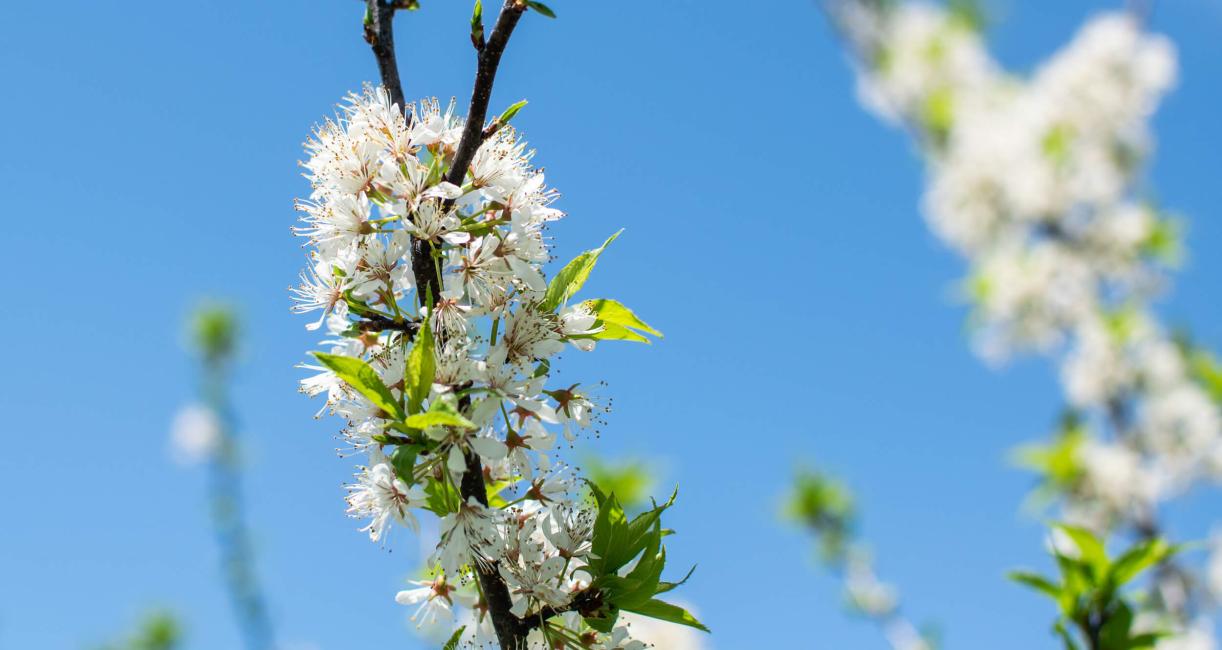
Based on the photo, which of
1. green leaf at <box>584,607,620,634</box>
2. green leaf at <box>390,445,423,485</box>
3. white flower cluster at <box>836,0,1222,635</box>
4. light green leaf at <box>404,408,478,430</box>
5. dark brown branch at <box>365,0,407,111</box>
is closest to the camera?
light green leaf at <box>404,408,478,430</box>

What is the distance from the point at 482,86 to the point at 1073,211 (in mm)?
6728

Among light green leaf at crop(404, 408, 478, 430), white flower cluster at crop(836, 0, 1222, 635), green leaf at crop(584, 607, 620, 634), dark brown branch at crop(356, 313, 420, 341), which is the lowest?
green leaf at crop(584, 607, 620, 634)

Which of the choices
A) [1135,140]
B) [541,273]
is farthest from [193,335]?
[1135,140]

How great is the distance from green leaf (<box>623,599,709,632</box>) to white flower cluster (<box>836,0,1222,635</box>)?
4506mm

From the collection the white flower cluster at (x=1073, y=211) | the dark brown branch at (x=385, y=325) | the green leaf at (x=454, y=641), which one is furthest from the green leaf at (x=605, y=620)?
the white flower cluster at (x=1073, y=211)

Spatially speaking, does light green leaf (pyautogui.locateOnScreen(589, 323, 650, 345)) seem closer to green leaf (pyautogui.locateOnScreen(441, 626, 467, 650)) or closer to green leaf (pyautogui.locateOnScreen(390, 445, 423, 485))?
green leaf (pyautogui.locateOnScreen(390, 445, 423, 485))

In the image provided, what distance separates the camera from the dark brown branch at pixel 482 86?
4.48 feet

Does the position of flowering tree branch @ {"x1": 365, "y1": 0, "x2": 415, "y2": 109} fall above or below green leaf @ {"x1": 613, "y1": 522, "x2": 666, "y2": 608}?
above

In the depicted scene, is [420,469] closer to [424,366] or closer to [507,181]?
[424,366]

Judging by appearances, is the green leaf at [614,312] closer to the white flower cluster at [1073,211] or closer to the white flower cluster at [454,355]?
the white flower cluster at [454,355]

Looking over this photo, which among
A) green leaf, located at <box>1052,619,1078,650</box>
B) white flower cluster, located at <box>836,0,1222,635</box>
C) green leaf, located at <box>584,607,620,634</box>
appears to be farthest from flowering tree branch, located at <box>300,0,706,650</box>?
white flower cluster, located at <box>836,0,1222,635</box>

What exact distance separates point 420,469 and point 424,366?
18cm

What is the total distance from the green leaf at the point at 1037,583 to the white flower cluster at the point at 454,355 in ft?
3.65

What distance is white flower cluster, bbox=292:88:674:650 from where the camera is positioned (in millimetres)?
1383
